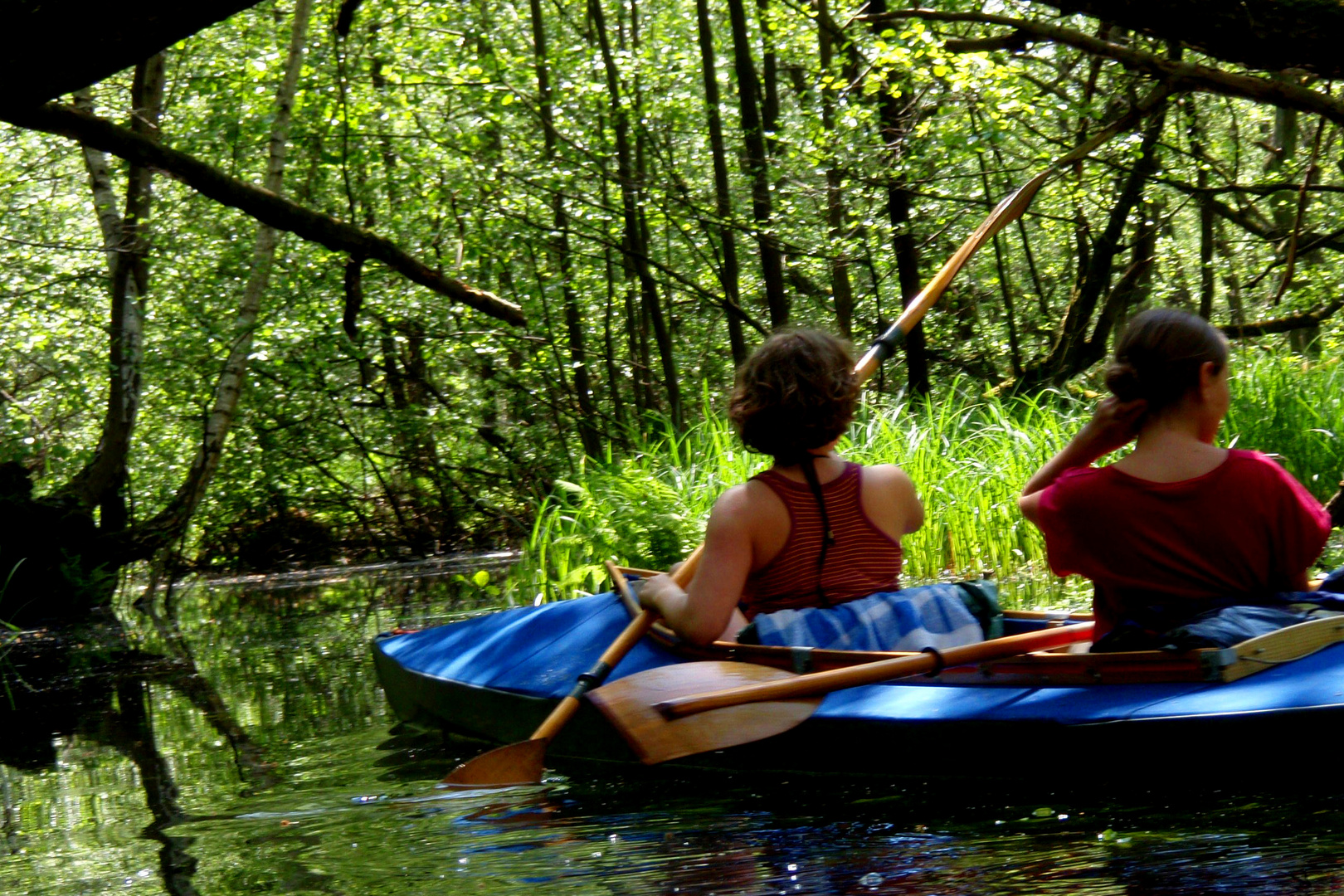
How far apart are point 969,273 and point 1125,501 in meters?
11.6

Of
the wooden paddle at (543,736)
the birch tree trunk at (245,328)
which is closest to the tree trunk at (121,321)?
the birch tree trunk at (245,328)

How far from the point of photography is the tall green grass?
6.73 m

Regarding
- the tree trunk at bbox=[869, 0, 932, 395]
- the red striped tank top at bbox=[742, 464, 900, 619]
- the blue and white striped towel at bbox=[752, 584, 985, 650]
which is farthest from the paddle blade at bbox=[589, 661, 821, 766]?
the tree trunk at bbox=[869, 0, 932, 395]

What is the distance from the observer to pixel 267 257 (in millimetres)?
8852

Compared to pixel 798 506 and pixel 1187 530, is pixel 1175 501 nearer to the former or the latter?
pixel 1187 530

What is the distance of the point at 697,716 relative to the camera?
3.23 m

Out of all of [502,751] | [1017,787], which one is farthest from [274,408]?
[1017,787]

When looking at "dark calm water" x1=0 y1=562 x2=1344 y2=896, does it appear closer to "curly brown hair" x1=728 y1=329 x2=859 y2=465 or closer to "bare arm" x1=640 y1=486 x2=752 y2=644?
"bare arm" x1=640 y1=486 x2=752 y2=644

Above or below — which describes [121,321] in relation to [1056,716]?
above

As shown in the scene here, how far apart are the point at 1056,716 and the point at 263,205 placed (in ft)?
20.8

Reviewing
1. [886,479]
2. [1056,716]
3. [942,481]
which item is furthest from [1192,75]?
[1056,716]

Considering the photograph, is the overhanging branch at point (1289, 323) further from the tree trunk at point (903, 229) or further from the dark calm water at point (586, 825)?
the dark calm water at point (586, 825)

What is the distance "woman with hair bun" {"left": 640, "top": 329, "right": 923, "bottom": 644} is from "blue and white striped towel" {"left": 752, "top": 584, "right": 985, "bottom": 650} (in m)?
0.05

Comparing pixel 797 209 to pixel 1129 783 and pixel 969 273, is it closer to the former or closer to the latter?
pixel 969 273
